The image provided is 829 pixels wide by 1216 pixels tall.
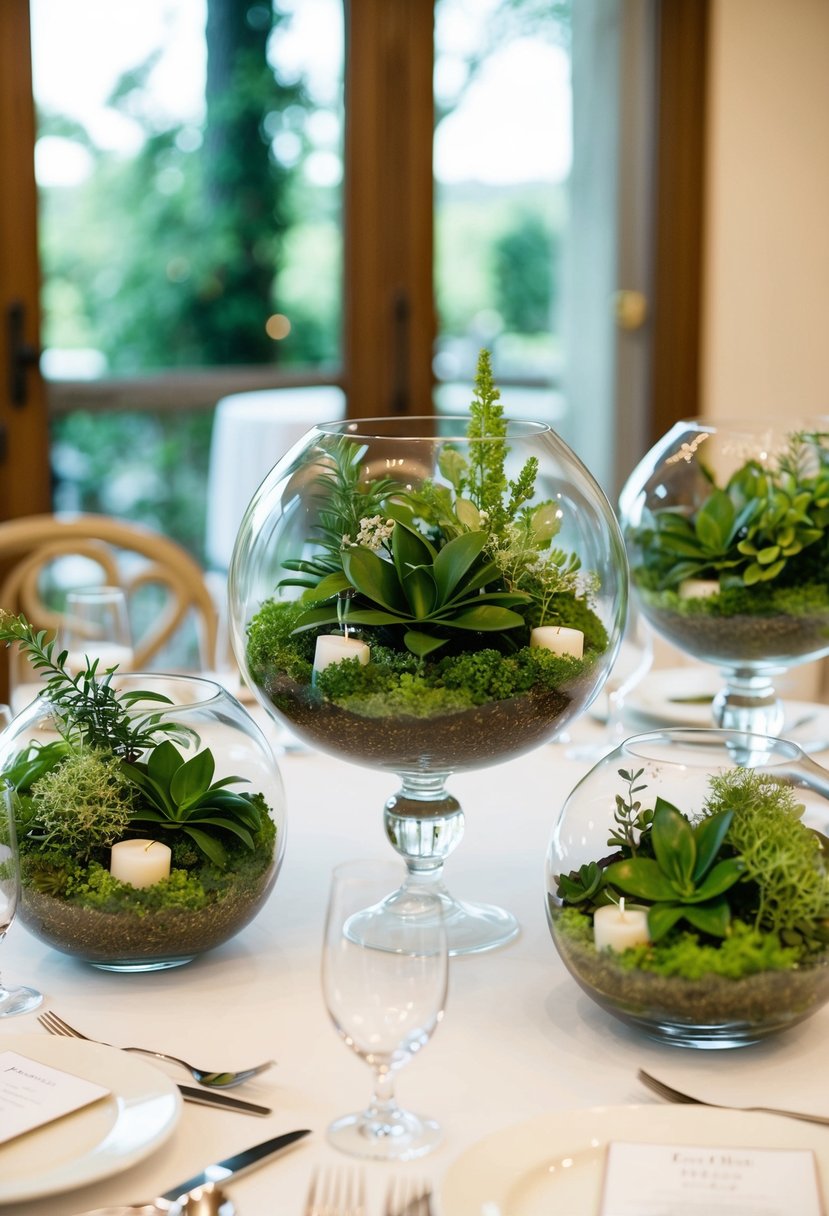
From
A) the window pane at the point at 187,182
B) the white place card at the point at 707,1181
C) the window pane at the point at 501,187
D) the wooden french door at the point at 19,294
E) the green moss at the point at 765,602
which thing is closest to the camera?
the white place card at the point at 707,1181

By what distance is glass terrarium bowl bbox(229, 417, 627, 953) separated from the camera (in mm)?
884

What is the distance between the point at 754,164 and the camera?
3.69m

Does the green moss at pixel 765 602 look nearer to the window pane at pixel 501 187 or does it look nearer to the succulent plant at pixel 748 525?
the succulent plant at pixel 748 525

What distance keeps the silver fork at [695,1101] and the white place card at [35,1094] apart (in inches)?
11.3

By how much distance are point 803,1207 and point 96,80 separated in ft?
9.71

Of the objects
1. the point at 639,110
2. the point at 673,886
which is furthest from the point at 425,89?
the point at 673,886

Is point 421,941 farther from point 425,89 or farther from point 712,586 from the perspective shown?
point 425,89

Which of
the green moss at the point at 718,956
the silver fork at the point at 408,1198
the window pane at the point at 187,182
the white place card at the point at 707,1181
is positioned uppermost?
the window pane at the point at 187,182

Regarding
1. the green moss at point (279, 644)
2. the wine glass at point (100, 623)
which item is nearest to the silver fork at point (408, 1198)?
the green moss at point (279, 644)

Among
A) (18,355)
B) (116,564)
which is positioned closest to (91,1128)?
(116,564)

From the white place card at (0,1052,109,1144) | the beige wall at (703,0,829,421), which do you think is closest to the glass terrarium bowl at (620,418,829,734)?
the white place card at (0,1052,109,1144)

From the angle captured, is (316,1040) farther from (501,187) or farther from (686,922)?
(501,187)

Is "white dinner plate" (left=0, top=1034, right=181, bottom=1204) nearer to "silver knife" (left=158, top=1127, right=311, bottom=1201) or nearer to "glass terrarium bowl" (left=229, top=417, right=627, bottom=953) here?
"silver knife" (left=158, top=1127, right=311, bottom=1201)

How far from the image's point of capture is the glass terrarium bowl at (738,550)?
1.31 metres
